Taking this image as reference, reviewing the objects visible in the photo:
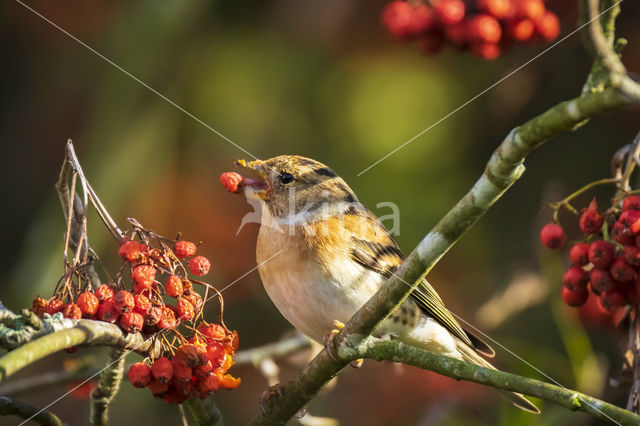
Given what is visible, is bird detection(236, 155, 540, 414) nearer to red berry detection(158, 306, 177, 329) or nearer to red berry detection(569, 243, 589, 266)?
red berry detection(569, 243, 589, 266)

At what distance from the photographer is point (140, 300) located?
6.97ft

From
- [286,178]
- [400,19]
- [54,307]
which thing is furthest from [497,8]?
[54,307]

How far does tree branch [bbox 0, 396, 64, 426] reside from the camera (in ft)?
7.54

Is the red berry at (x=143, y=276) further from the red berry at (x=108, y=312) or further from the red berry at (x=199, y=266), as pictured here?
the red berry at (x=199, y=266)

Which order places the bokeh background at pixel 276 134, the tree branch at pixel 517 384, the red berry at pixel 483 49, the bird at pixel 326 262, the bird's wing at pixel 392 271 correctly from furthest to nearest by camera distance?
the bokeh background at pixel 276 134 → the red berry at pixel 483 49 → the bird's wing at pixel 392 271 → the bird at pixel 326 262 → the tree branch at pixel 517 384

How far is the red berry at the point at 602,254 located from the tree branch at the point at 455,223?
715mm

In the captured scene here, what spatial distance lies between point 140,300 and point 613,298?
1554 mm

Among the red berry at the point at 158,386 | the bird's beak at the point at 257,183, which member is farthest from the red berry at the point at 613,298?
the bird's beak at the point at 257,183

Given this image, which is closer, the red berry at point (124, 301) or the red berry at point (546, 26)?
the red berry at point (124, 301)

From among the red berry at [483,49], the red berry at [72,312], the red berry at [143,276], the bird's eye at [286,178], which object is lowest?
the bird's eye at [286,178]

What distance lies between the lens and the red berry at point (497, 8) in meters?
3.80

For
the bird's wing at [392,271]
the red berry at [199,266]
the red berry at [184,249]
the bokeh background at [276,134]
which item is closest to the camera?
the red berry at [184,249]

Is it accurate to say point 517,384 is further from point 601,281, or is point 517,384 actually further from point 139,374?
point 139,374

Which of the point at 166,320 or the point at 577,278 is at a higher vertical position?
the point at 166,320
